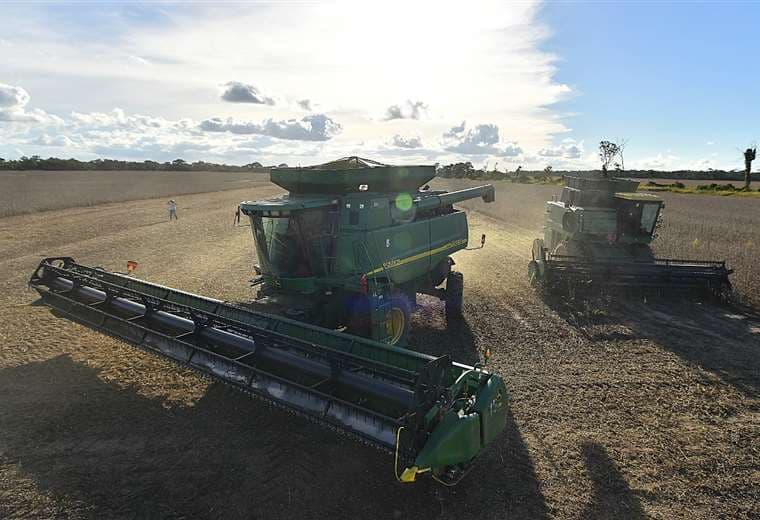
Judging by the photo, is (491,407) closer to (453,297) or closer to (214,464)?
(214,464)

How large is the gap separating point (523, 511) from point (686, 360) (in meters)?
5.23

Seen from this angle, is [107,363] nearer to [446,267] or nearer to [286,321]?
[286,321]

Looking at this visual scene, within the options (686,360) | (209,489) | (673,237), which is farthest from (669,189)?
(209,489)

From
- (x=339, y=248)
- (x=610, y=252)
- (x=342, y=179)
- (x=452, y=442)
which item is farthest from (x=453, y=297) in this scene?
(x=452, y=442)

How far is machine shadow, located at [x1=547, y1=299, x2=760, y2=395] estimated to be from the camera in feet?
24.5

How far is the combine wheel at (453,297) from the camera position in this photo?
31.3ft

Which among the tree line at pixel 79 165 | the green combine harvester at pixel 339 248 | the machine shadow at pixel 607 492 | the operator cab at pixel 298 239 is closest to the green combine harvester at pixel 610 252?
the green combine harvester at pixel 339 248

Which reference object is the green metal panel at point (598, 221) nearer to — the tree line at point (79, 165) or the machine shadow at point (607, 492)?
the machine shadow at point (607, 492)

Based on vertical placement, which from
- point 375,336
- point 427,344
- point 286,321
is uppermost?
point 286,321

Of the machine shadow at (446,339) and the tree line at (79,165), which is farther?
the tree line at (79,165)

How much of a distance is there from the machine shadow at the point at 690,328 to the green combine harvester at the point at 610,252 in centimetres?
47

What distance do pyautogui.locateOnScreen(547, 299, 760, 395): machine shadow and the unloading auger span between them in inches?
205

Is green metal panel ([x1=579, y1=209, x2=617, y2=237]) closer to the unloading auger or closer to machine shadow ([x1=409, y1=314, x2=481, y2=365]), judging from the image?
machine shadow ([x1=409, y1=314, x2=481, y2=365])

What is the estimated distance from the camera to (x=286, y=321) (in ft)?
18.9
